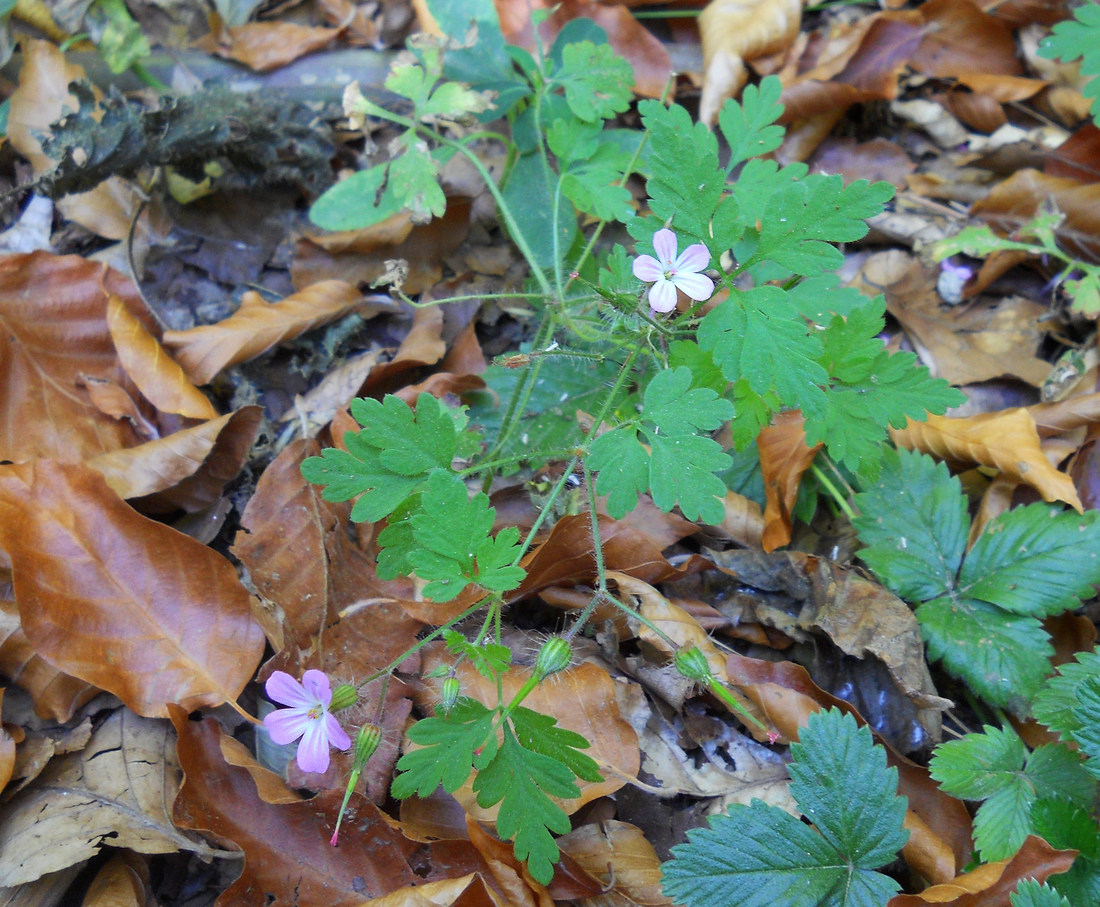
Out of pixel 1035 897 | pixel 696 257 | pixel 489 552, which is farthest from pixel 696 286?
pixel 1035 897

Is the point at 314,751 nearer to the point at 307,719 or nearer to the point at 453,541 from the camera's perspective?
the point at 307,719

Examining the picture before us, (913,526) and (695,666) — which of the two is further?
(913,526)

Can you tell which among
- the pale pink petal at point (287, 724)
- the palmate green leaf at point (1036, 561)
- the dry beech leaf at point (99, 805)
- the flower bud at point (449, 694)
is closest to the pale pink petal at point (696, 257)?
the flower bud at point (449, 694)

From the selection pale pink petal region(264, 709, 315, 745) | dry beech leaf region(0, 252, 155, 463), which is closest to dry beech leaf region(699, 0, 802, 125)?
dry beech leaf region(0, 252, 155, 463)

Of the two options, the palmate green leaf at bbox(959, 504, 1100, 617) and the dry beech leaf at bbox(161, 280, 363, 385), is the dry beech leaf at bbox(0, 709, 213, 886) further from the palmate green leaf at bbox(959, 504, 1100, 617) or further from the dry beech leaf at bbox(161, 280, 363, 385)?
the palmate green leaf at bbox(959, 504, 1100, 617)

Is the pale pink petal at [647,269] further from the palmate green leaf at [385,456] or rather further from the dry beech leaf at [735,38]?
the dry beech leaf at [735,38]
